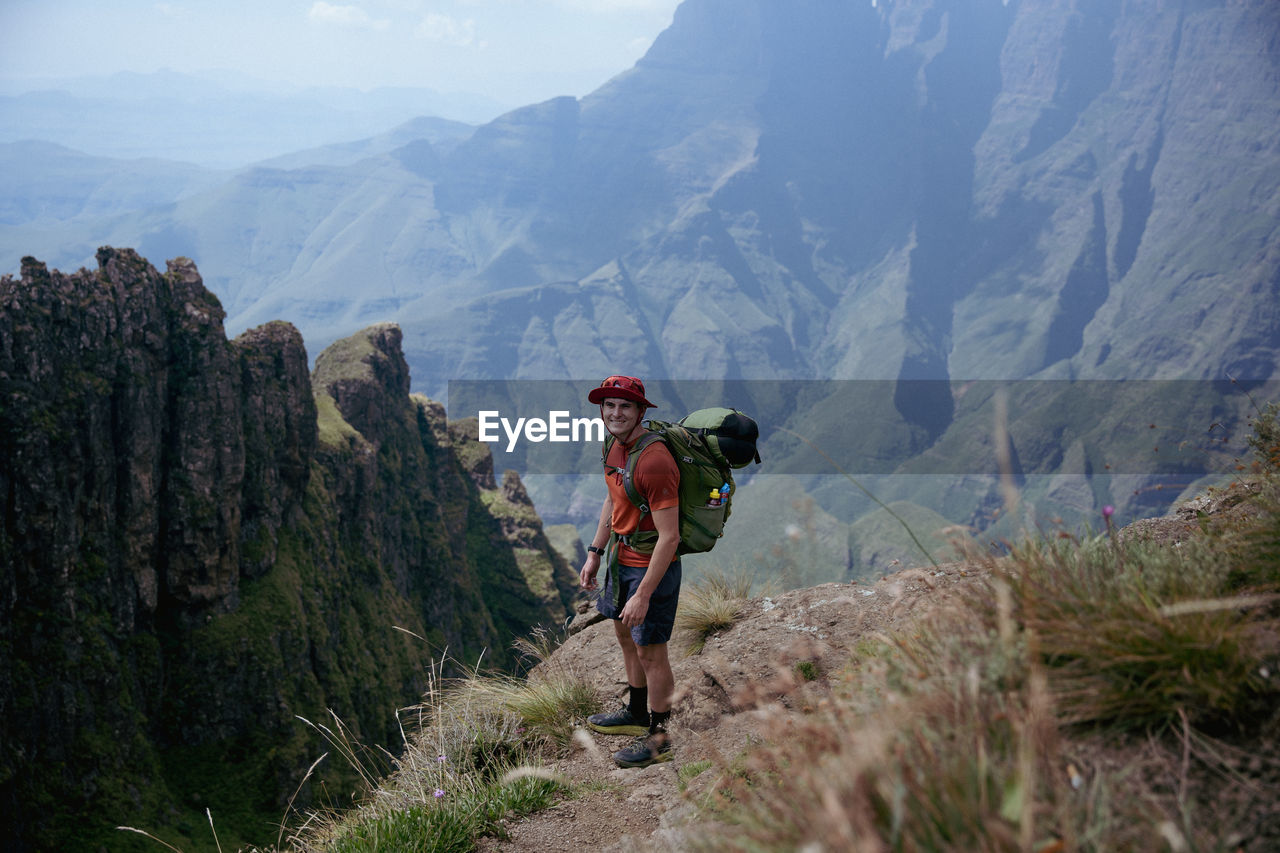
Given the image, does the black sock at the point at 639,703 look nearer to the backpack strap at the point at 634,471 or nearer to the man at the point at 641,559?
the man at the point at 641,559

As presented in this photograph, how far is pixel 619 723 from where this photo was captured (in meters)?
6.73

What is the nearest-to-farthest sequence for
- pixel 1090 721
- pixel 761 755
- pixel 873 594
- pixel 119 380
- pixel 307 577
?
pixel 1090 721 → pixel 761 755 → pixel 873 594 → pixel 119 380 → pixel 307 577

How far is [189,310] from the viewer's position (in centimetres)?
5397

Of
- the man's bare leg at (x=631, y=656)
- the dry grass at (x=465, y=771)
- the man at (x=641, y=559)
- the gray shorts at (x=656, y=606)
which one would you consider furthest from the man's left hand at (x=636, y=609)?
the dry grass at (x=465, y=771)

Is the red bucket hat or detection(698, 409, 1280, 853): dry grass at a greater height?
the red bucket hat

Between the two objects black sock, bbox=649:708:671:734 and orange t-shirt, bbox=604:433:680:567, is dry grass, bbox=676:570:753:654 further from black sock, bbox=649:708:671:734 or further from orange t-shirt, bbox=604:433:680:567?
orange t-shirt, bbox=604:433:680:567

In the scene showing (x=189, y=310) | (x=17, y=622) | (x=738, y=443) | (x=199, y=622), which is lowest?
(x=199, y=622)

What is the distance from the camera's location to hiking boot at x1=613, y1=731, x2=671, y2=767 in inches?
241

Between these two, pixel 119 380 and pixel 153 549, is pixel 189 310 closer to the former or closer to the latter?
pixel 119 380

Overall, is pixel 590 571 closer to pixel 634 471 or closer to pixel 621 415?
pixel 634 471

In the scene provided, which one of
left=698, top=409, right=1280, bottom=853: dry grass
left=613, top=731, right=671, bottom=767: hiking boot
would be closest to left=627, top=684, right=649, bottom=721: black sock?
left=613, top=731, right=671, bottom=767: hiking boot

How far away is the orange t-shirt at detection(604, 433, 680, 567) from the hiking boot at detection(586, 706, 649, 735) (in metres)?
1.61

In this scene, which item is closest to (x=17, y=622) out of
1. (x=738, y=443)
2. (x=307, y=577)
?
(x=307, y=577)

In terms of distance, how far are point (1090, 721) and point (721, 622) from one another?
5678 mm
